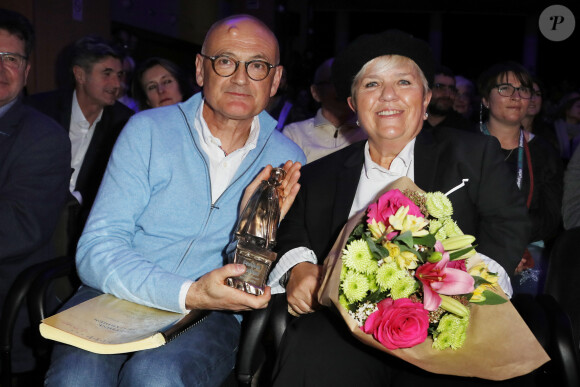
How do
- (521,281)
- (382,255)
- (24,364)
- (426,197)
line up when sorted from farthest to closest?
(521,281) → (24,364) → (426,197) → (382,255)

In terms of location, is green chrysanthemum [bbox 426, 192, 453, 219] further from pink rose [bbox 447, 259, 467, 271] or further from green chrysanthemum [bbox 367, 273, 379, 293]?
green chrysanthemum [bbox 367, 273, 379, 293]

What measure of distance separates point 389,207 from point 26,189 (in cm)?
160

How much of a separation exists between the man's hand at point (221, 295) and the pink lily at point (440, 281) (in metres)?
0.52

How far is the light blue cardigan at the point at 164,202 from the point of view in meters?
2.05

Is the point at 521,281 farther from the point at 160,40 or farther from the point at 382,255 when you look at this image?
the point at 160,40

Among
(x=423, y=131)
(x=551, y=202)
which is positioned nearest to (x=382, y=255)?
(x=423, y=131)

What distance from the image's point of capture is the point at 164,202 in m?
2.14

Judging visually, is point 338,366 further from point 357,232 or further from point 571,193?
point 571,193

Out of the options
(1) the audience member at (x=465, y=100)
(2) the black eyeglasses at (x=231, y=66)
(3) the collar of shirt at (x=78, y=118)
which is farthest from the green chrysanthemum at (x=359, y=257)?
(1) the audience member at (x=465, y=100)

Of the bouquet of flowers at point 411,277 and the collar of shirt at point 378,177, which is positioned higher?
the collar of shirt at point 378,177

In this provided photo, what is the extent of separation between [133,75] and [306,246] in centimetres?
330

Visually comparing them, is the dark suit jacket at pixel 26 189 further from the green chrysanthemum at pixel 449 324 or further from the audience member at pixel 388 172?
the green chrysanthemum at pixel 449 324

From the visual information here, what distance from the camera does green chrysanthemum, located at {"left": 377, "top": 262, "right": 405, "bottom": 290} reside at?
1.51 metres

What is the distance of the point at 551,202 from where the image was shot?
2.97m
